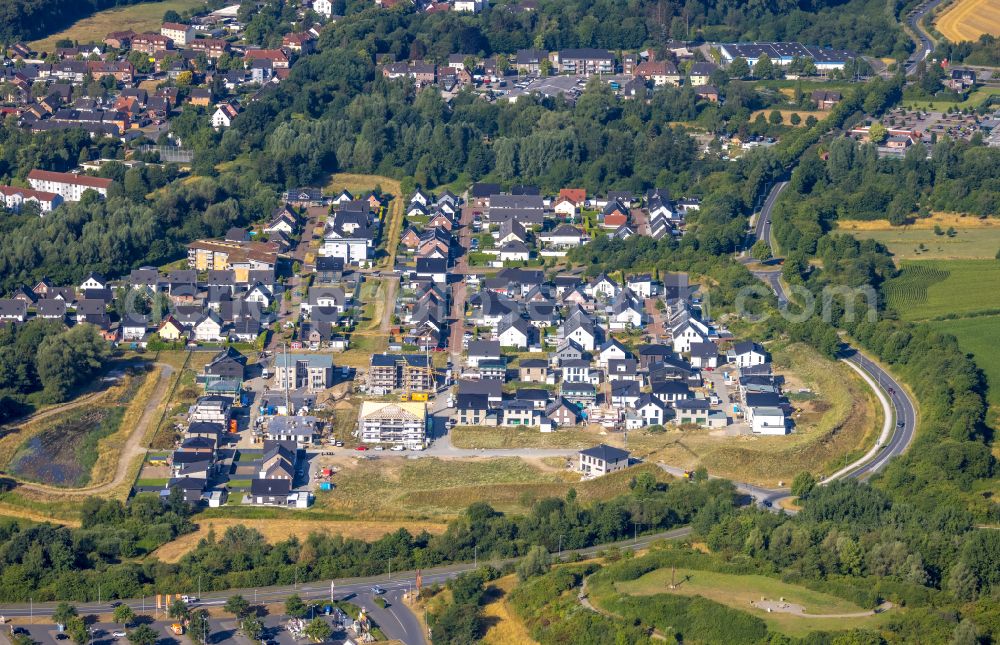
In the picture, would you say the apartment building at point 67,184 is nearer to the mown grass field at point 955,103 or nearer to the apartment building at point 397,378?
the apartment building at point 397,378

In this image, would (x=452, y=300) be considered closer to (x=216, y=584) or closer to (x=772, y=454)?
(x=772, y=454)

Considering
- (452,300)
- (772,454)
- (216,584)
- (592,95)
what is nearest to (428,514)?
(216,584)

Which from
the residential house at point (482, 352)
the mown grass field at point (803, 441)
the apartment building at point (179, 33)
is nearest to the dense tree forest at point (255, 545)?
the mown grass field at point (803, 441)

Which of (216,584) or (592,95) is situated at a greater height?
(592,95)

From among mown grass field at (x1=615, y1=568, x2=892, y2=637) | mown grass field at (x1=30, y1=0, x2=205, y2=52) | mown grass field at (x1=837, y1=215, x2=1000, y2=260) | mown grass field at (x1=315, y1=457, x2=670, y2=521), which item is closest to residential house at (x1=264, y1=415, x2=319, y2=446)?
mown grass field at (x1=315, y1=457, x2=670, y2=521)

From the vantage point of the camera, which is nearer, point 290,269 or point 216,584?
point 216,584

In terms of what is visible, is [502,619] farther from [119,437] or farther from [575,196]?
Answer: [575,196]
